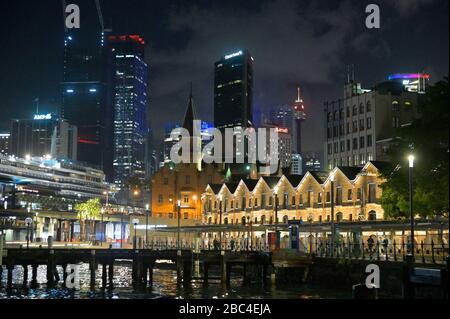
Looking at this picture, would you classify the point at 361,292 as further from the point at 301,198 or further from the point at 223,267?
the point at 301,198

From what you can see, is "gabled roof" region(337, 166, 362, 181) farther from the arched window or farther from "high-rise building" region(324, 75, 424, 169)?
"high-rise building" region(324, 75, 424, 169)

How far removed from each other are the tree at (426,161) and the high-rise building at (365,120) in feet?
234

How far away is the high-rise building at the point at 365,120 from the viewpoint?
141375 mm

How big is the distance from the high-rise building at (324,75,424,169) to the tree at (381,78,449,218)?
71.3 m

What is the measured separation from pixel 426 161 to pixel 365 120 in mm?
101892

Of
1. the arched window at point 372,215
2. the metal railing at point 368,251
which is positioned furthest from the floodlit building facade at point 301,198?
the metal railing at point 368,251

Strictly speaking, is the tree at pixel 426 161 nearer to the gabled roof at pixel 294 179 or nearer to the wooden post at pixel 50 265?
the wooden post at pixel 50 265

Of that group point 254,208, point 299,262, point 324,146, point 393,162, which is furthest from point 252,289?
point 324,146

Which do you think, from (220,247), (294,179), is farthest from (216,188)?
(220,247)

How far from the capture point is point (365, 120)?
147 m

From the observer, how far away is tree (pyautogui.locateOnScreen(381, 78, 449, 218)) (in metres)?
40.6

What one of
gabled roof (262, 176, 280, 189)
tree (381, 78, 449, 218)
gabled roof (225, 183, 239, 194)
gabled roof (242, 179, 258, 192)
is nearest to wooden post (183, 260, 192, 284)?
tree (381, 78, 449, 218)

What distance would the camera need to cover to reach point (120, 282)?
76.5m
